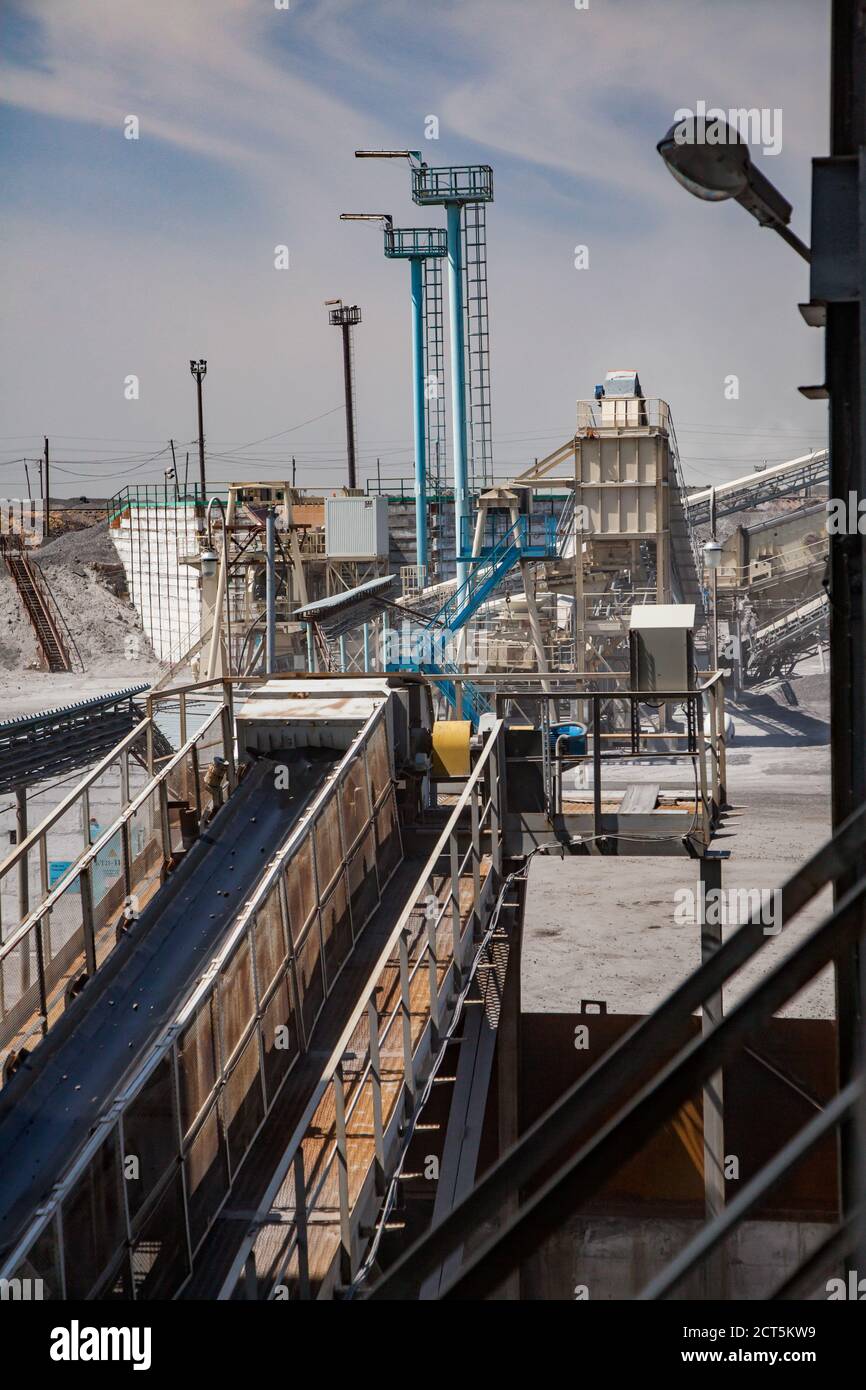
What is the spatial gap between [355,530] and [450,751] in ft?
90.2

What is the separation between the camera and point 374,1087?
22.1ft

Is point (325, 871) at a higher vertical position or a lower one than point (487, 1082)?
higher

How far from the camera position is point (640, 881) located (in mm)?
25078

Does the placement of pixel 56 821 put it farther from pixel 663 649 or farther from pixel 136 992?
pixel 663 649

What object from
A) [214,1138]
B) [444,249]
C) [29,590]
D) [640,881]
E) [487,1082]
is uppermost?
[444,249]

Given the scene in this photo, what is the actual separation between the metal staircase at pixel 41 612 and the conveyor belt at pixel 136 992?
1233 inches

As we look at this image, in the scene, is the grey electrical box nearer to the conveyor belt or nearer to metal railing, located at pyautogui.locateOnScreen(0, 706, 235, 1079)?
the conveyor belt

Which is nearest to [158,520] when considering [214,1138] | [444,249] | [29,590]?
[29,590]

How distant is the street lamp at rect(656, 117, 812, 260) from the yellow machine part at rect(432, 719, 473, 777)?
7690 mm

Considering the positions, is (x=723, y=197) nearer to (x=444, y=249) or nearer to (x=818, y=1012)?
(x=818, y=1012)

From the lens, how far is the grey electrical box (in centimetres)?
A: 1112

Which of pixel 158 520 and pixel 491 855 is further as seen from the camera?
pixel 158 520

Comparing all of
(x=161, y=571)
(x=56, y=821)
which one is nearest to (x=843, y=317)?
(x=56, y=821)
